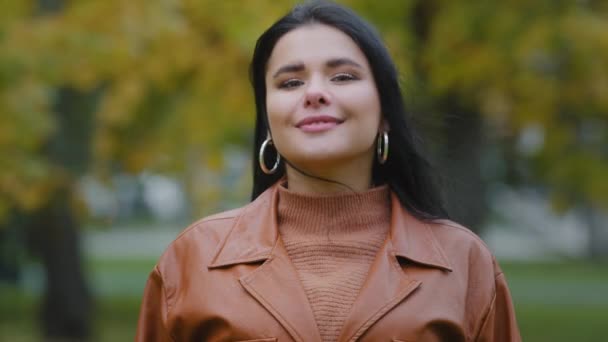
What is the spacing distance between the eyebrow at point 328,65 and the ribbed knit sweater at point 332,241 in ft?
1.02

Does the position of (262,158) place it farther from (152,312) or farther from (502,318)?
(502,318)

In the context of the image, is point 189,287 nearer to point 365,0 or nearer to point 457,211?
point 457,211

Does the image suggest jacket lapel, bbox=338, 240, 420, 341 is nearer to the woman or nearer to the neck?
the woman

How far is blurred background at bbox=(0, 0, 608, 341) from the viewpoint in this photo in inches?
341

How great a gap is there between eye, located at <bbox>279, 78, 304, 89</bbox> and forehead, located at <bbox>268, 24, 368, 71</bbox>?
0.15 ft

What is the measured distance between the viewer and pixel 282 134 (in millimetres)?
3033

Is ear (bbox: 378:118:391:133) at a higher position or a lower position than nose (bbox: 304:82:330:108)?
lower

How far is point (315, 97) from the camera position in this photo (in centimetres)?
296

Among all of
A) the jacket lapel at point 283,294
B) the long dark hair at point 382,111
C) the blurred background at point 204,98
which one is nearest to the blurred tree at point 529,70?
the blurred background at point 204,98

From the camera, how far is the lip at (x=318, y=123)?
2.97 metres

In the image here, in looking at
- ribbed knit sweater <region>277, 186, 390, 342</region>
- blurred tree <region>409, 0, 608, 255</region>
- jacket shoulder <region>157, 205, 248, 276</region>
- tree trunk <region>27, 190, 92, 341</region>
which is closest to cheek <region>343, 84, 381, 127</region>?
ribbed knit sweater <region>277, 186, 390, 342</region>

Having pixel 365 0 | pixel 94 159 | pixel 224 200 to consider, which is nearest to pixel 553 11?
pixel 365 0

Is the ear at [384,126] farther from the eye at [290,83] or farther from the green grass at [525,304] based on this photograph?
the green grass at [525,304]

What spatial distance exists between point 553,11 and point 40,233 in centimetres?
863
